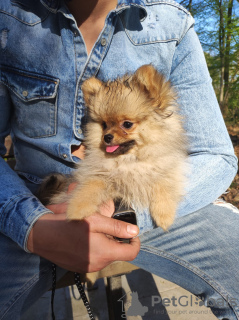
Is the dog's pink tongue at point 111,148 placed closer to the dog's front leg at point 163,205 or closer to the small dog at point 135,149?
the small dog at point 135,149

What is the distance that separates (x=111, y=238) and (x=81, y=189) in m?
0.32

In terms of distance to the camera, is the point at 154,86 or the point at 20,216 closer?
the point at 20,216

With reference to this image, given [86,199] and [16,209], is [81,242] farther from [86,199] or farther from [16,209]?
[16,209]

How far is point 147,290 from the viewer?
8.96 feet

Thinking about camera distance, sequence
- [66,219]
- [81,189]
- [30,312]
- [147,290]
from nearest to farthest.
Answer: [66,219] → [81,189] → [30,312] → [147,290]

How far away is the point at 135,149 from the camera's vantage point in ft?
5.06

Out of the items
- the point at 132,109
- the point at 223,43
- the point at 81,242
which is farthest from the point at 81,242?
the point at 223,43

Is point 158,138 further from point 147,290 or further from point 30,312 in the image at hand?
point 30,312

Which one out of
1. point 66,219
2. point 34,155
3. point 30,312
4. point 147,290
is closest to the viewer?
point 66,219

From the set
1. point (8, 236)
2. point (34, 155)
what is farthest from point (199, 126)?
point (8, 236)

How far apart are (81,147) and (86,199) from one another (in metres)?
0.58

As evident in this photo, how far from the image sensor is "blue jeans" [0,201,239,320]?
4.34 ft

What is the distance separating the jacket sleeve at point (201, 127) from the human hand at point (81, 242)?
554mm

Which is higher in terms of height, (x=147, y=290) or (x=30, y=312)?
(x=147, y=290)
